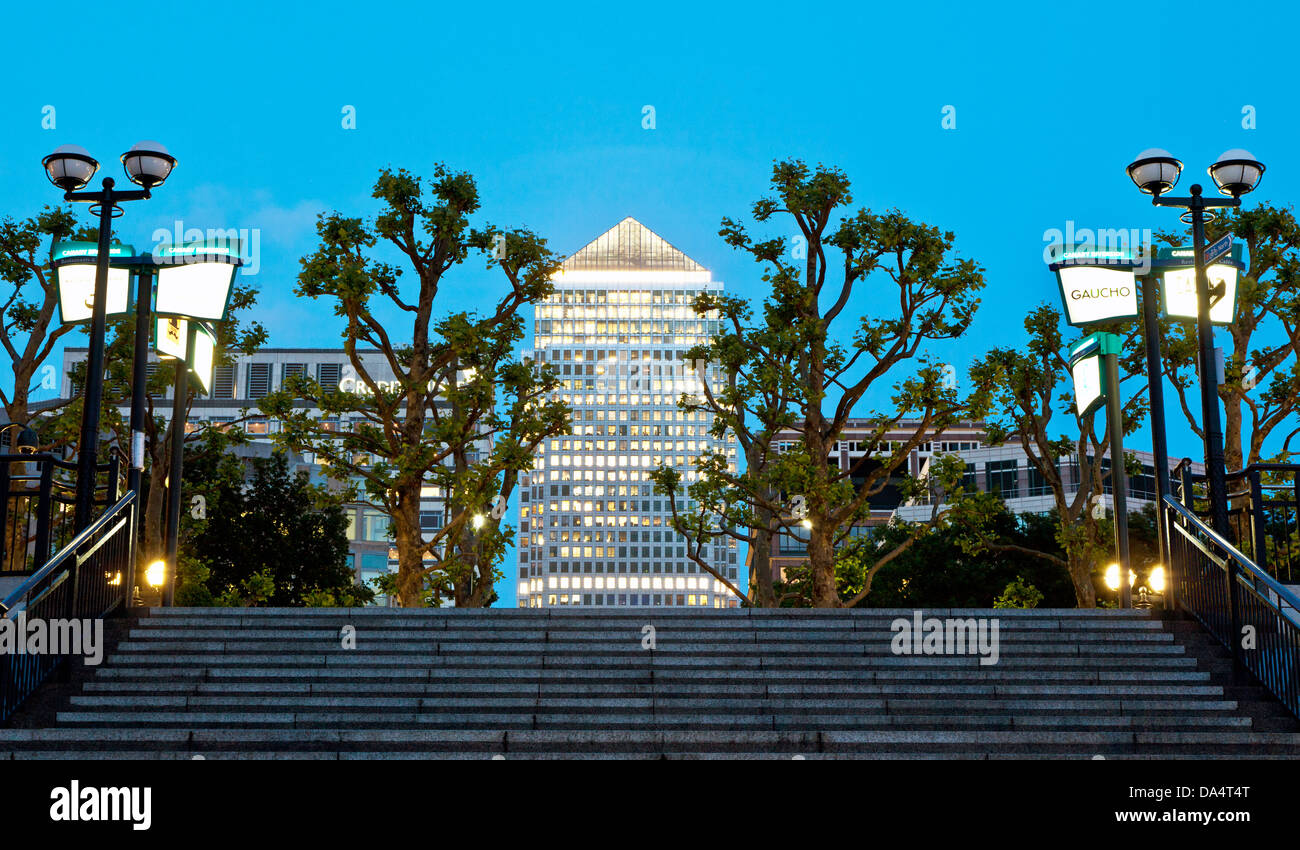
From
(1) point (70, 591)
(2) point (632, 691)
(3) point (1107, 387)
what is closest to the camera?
(2) point (632, 691)

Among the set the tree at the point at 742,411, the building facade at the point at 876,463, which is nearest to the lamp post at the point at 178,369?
the tree at the point at 742,411

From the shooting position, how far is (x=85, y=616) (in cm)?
1109

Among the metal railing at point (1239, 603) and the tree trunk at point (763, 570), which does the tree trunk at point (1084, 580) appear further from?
the metal railing at point (1239, 603)

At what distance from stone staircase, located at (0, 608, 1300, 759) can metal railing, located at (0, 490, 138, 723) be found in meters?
0.31

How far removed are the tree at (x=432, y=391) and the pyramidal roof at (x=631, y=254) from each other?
497ft

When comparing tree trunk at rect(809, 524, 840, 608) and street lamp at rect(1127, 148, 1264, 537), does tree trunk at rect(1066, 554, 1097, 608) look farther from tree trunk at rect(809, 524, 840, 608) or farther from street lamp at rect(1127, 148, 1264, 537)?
street lamp at rect(1127, 148, 1264, 537)

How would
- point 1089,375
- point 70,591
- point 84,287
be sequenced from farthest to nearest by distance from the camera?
1. point 1089,375
2. point 84,287
3. point 70,591

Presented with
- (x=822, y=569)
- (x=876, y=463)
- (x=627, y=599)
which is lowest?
(x=627, y=599)

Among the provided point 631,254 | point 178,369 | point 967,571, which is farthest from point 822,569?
point 631,254

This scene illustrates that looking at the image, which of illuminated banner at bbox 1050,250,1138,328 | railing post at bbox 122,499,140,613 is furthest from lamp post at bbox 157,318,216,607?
illuminated banner at bbox 1050,250,1138,328

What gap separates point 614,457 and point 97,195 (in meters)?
151

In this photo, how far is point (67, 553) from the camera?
10.6 meters

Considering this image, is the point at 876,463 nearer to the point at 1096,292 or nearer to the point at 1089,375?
the point at 1089,375

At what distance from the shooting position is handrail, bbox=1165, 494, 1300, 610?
941cm
